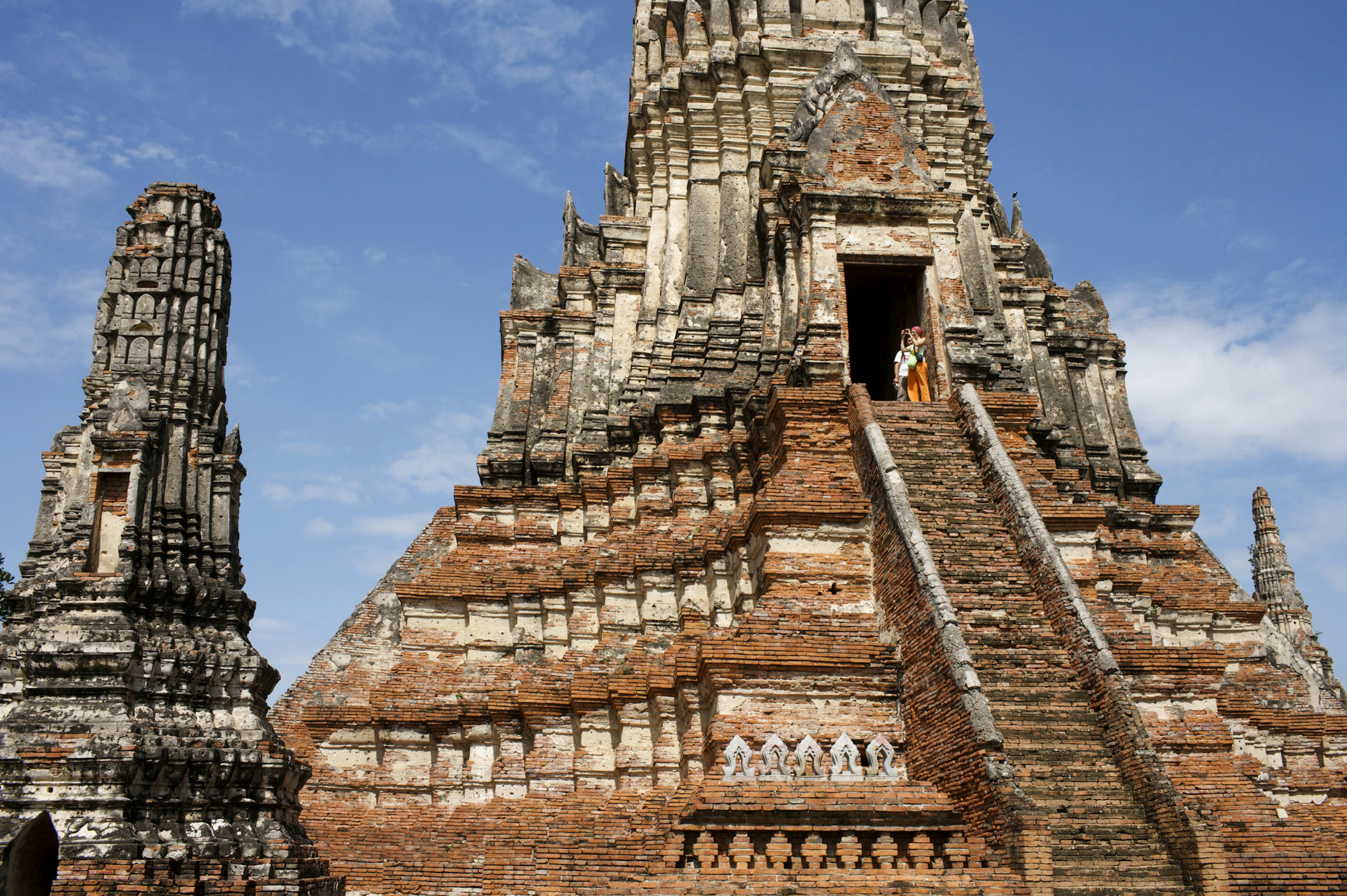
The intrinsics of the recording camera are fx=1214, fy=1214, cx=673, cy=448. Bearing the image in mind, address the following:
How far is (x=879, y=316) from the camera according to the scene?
16.9 m

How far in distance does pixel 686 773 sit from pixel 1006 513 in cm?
375

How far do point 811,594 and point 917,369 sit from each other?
4.31 meters

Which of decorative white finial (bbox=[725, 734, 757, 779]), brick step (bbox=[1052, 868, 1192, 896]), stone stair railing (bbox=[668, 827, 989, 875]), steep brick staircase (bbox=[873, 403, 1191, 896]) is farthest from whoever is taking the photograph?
decorative white finial (bbox=[725, 734, 757, 779])

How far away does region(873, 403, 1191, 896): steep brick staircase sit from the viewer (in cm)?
812

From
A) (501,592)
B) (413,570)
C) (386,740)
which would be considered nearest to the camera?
(386,740)

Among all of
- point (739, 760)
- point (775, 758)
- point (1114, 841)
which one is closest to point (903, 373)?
point (775, 758)

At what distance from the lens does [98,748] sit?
7656mm

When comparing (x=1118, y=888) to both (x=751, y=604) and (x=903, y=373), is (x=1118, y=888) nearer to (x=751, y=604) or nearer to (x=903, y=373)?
(x=751, y=604)

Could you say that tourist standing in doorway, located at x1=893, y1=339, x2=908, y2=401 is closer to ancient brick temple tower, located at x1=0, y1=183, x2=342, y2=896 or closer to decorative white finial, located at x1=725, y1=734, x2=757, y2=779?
decorative white finial, located at x1=725, y1=734, x2=757, y2=779

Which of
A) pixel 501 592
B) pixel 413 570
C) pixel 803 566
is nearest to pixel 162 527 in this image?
pixel 803 566

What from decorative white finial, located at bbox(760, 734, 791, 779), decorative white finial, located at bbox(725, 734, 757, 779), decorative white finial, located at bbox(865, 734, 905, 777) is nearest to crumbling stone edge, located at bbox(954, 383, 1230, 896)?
decorative white finial, located at bbox(865, 734, 905, 777)

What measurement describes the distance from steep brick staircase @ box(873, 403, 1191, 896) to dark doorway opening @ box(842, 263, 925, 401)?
9.06 ft

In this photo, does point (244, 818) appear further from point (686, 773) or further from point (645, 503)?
point (645, 503)

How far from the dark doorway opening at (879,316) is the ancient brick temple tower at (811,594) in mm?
82
